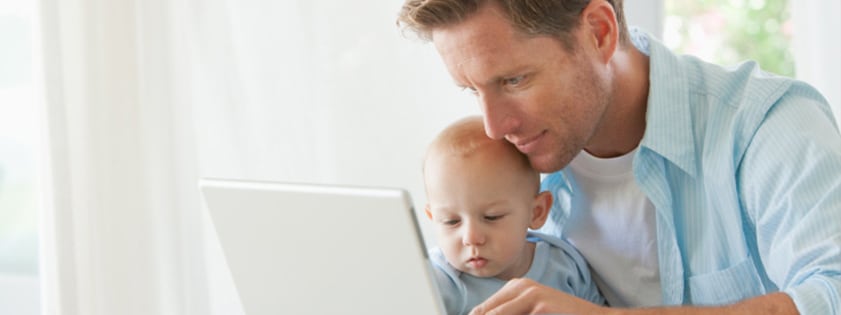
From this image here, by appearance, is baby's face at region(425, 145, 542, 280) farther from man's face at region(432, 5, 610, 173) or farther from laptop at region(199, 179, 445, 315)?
laptop at region(199, 179, 445, 315)

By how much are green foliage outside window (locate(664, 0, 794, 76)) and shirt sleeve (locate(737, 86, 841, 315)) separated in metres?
2.77

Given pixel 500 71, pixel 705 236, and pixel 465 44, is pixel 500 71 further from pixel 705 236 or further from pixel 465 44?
pixel 705 236

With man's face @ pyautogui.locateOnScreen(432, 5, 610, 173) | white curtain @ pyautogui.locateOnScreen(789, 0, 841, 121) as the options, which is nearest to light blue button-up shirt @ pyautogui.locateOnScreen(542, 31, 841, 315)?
man's face @ pyautogui.locateOnScreen(432, 5, 610, 173)

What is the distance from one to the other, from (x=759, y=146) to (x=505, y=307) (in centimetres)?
50

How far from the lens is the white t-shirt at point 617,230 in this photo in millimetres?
1868

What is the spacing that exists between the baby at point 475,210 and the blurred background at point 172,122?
725mm

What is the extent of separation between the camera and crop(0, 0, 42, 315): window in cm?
218

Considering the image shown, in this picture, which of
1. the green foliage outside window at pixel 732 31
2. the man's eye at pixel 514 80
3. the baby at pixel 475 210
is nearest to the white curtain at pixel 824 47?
the baby at pixel 475 210

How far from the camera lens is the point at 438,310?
127 cm

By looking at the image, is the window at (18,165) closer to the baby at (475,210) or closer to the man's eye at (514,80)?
the baby at (475,210)

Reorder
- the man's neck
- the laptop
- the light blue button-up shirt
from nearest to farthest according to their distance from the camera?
the laptop < the light blue button-up shirt < the man's neck

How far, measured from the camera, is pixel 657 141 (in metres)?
1.76

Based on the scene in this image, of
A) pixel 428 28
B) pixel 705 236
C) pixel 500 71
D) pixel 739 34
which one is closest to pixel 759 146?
pixel 705 236

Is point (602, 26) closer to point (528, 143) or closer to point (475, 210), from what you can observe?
point (528, 143)
